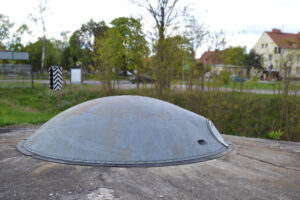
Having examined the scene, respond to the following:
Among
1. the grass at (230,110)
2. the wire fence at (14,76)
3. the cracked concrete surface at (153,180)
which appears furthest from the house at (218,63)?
the wire fence at (14,76)

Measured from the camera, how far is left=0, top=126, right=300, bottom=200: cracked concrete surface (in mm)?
4152

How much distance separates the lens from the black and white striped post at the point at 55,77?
1656 centimetres

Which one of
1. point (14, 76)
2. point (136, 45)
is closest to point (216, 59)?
point (136, 45)

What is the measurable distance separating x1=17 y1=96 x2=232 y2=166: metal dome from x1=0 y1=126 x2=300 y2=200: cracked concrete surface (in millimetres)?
277

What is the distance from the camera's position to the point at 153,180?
4.67 m

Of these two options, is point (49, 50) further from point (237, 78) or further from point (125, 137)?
point (125, 137)

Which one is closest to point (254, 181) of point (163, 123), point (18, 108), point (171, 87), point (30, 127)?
point (163, 123)

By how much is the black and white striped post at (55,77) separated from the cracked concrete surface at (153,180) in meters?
11.1

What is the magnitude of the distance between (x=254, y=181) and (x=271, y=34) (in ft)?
139

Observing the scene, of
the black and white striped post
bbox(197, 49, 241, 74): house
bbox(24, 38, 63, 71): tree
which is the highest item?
bbox(24, 38, 63, 71): tree

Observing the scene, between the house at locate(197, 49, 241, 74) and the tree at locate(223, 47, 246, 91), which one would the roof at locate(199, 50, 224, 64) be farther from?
the tree at locate(223, 47, 246, 91)

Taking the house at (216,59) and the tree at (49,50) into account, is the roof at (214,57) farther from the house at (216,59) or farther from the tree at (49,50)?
the tree at (49,50)

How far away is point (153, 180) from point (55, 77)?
13.7 metres

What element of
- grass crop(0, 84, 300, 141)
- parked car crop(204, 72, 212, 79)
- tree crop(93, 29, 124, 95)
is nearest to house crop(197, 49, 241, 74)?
parked car crop(204, 72, 212, 79)
